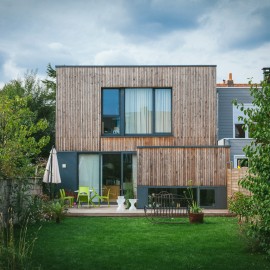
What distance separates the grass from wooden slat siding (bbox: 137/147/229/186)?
142 inches

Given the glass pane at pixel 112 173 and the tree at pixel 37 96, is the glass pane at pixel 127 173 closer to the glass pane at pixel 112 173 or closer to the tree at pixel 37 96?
the glass pane at pixel 112 173

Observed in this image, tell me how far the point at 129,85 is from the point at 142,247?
35.5 ft

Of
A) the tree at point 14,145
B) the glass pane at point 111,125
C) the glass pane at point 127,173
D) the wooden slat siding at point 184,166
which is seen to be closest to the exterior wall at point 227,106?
the wooden slat siding at point 184,166

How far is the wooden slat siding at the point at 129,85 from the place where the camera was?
1914 centimetres

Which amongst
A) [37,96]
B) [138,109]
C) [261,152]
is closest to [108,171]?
[138,109]

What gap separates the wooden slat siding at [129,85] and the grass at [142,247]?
6395mm

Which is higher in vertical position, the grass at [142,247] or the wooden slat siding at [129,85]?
the wooden slat siding at [129,85]

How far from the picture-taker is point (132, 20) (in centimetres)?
1340

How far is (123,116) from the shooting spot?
19.3 m

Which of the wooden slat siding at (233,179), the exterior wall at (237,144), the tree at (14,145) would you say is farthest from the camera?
the exterior wall at (237,144)

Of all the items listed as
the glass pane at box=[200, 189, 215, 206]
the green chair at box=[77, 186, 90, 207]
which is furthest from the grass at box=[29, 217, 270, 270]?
the green chair at box=[77, 186, 90, 207]

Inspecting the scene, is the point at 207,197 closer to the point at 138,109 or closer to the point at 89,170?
the point at 138,109

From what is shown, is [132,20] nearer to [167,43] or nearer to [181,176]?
[167,43]

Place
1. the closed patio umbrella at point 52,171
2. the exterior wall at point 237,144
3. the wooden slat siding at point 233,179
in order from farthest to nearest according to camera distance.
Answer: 1. the exterior wall at point 237,144
2. the closed patio umbrella at point 52,171
3. the wooden slat siding at point 233,179
